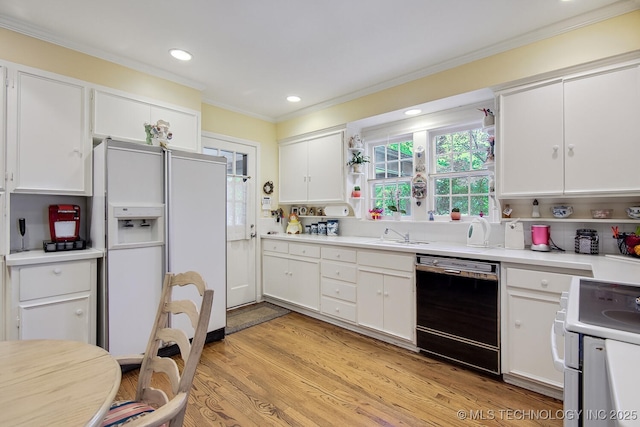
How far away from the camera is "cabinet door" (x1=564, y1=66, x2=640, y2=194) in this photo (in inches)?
76.7

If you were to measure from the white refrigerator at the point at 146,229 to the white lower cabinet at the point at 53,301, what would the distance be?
4.1 inches

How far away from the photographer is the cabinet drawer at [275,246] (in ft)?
12.4

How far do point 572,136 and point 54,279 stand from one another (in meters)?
3.84

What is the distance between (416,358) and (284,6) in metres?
2.88

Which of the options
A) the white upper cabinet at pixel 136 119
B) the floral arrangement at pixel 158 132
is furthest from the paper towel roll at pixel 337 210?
the floral arrangement at pixel 158 132

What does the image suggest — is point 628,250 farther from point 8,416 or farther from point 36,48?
point 36,48

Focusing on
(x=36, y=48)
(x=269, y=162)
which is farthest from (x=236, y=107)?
(x=36, y=48)

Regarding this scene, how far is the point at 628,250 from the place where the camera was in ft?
6.85

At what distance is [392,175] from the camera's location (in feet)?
11.9

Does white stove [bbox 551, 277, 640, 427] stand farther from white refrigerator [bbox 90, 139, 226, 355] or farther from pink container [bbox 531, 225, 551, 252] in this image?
white refrigerator [bbox 90, 139, 226, 355]

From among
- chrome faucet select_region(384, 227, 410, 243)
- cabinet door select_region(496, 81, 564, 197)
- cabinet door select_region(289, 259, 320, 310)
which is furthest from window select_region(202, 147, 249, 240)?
cabinet door select_region(496, 81, 564, 197)

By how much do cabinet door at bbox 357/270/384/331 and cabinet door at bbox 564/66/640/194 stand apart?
166cm

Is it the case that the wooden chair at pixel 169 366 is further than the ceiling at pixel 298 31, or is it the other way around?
the ceiling at pixel 298 31

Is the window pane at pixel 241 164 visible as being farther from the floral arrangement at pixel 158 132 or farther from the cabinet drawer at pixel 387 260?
the cabinet drawer at pixel 387 260
